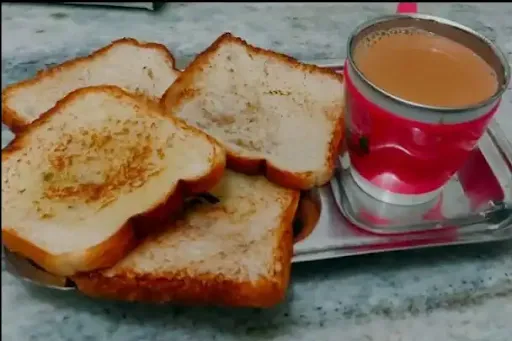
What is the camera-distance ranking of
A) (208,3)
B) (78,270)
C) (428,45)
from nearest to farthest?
(78,270) < (428,45) < (208,3)

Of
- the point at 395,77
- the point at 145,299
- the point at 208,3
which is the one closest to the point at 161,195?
Result: the point at 145,299

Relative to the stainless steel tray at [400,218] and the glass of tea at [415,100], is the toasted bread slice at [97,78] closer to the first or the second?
the stainless steel tray at [400,218]

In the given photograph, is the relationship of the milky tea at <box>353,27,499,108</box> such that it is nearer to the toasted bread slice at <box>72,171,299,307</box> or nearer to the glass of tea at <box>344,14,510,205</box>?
the glass of tea at <box>344,14,510,205</box>

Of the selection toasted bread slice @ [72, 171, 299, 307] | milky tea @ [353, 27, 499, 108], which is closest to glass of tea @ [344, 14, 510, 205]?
milky tea @ [353, 27, 499, 108]

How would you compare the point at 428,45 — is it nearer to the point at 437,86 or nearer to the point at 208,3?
the point at 437,86

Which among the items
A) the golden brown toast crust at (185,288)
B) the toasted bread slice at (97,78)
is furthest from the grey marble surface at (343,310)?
the toasted bread slice at (97,78)

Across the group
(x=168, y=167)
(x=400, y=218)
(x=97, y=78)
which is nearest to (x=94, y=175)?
(x=168, y=167)
